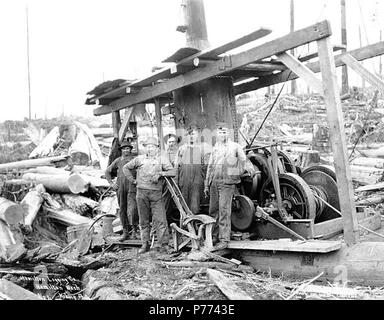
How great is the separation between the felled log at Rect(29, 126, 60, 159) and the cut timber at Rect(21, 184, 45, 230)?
519 cm

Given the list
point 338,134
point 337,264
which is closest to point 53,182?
point 337,264

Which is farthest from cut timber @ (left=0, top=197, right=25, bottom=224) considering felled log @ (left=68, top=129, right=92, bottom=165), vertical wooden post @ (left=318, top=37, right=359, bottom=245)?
vertical wooden post @ (left=318, top=37, right=359, bottom=245)

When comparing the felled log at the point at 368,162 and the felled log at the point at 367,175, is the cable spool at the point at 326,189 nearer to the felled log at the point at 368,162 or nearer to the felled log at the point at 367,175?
the felled log at the point at 367,175

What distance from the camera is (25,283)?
23.1 feet

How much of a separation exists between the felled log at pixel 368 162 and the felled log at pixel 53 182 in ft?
29.3

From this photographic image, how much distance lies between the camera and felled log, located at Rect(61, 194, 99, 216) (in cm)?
1204

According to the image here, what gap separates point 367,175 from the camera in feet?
44.1

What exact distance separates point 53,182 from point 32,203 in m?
1.05

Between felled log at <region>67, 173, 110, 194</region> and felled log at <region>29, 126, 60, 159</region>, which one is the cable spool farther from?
felled log at <region>29, 126, 60, 159</region>

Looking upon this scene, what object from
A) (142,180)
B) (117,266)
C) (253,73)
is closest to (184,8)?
(253,73)

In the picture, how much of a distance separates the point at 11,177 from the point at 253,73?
27.6 ft

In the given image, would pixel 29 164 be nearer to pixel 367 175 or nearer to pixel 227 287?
pixel 367 175

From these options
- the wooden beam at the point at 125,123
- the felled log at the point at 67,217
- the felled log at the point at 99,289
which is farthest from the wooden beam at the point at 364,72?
the felled log at the point at 67,217

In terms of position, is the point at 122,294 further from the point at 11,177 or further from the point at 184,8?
the point at 11,177
